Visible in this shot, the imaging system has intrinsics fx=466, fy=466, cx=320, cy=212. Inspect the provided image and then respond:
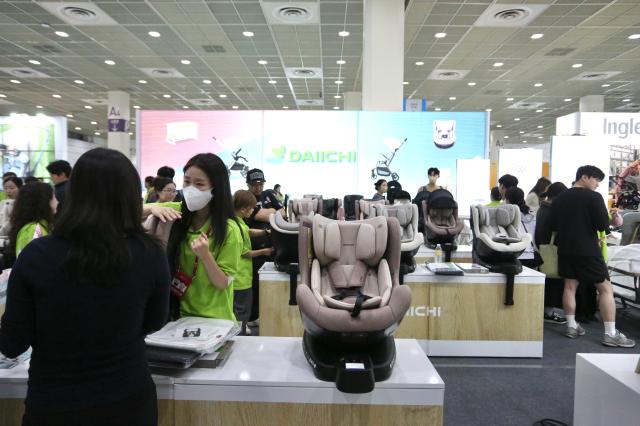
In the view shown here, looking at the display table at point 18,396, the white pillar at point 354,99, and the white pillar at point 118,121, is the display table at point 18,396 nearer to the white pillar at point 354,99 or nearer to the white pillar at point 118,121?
the white pillar at point 354,99

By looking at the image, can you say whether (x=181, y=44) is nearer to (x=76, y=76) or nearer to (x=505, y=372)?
(x=76, y=76)

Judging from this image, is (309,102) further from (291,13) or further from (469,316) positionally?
(469,316)

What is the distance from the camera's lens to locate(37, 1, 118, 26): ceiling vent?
27.2 ft

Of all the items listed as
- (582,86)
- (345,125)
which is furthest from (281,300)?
(582,86)

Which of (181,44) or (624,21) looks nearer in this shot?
(624,21)

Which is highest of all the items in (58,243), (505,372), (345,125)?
(345,125)

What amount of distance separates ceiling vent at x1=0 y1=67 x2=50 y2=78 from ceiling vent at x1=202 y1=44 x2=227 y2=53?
572cm

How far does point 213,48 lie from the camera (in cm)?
1080

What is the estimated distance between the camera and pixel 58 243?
1207 millimetres

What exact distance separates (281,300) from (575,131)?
702 centimetres

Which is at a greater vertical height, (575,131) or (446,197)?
(575,131)

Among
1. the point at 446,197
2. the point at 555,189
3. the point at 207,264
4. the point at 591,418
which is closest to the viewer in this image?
the point at 207,264

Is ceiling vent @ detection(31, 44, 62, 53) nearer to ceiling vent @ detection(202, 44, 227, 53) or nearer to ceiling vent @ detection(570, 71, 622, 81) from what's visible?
ceiling vent @ detection(202, 44, 227, 53)

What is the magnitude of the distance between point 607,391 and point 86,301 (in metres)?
2.05
